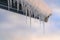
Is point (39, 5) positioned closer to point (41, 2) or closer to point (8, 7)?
point (41, 2)

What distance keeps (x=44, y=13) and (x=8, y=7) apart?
707mm

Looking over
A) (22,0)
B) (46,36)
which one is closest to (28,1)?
(22,0)

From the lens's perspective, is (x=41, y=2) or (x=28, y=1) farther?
(x=41, y=2)

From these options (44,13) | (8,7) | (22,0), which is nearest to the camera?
(22,0)

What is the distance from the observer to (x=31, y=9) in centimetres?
264

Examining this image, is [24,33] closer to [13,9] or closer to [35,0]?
[13,9]

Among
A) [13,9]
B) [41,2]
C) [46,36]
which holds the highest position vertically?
[41,2]

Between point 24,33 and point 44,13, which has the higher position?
point 44,13

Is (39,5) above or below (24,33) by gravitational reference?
above

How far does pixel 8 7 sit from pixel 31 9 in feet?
2.01


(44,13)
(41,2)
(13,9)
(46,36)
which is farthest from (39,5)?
(46,36)

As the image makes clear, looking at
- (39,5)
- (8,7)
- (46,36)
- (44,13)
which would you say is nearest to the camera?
(39,5)

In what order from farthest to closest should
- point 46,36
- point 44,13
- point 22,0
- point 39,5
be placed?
point 46,36 < point 44,13 < point 39,5 < point 22,0

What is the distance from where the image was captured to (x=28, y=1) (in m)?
2.40
